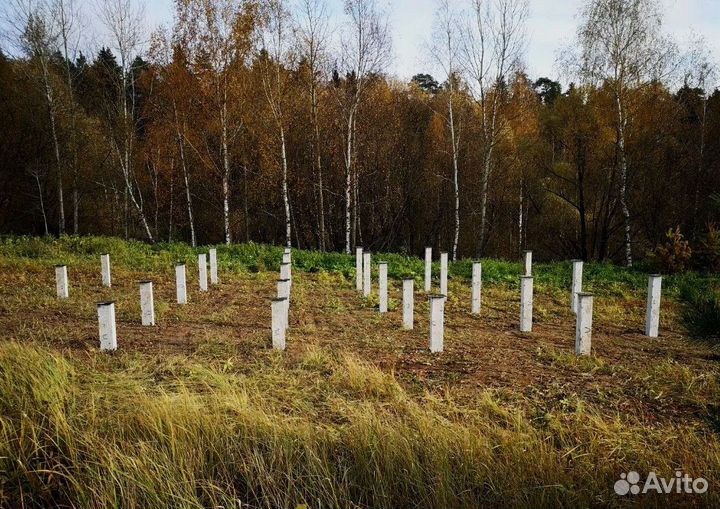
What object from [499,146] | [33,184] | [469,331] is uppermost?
[499,146]

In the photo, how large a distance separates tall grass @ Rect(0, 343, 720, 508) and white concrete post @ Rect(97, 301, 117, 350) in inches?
60.4

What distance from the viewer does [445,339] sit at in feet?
21.5

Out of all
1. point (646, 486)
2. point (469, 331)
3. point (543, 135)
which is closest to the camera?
point (646, 486)

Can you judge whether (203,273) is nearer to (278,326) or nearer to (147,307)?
(147,307)

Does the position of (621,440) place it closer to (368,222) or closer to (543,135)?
(543,135)

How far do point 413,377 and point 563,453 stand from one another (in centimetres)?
185

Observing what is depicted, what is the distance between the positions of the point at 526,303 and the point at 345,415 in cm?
431

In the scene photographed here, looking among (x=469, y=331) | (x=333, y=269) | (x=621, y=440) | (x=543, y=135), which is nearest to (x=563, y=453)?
(x=621, y=440)

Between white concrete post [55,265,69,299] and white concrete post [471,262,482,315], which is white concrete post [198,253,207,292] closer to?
white concrete post [55,265,69,299]

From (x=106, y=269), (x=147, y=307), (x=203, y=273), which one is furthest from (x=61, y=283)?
(x=147, y=307)

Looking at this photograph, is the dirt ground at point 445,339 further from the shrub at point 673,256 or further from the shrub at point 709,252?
the shrub at point 709,252

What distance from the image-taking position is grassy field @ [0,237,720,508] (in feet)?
9.56

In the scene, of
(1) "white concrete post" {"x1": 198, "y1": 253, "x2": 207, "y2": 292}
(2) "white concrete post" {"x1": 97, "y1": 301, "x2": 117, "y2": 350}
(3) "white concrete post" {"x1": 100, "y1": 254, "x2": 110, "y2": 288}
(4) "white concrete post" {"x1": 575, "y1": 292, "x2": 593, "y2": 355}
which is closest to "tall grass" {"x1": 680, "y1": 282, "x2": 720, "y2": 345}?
(4) "white concrete post" {"x1": 575, "y1": 292, "x2": 593, "y2": 355}

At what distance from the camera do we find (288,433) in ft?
10.7
